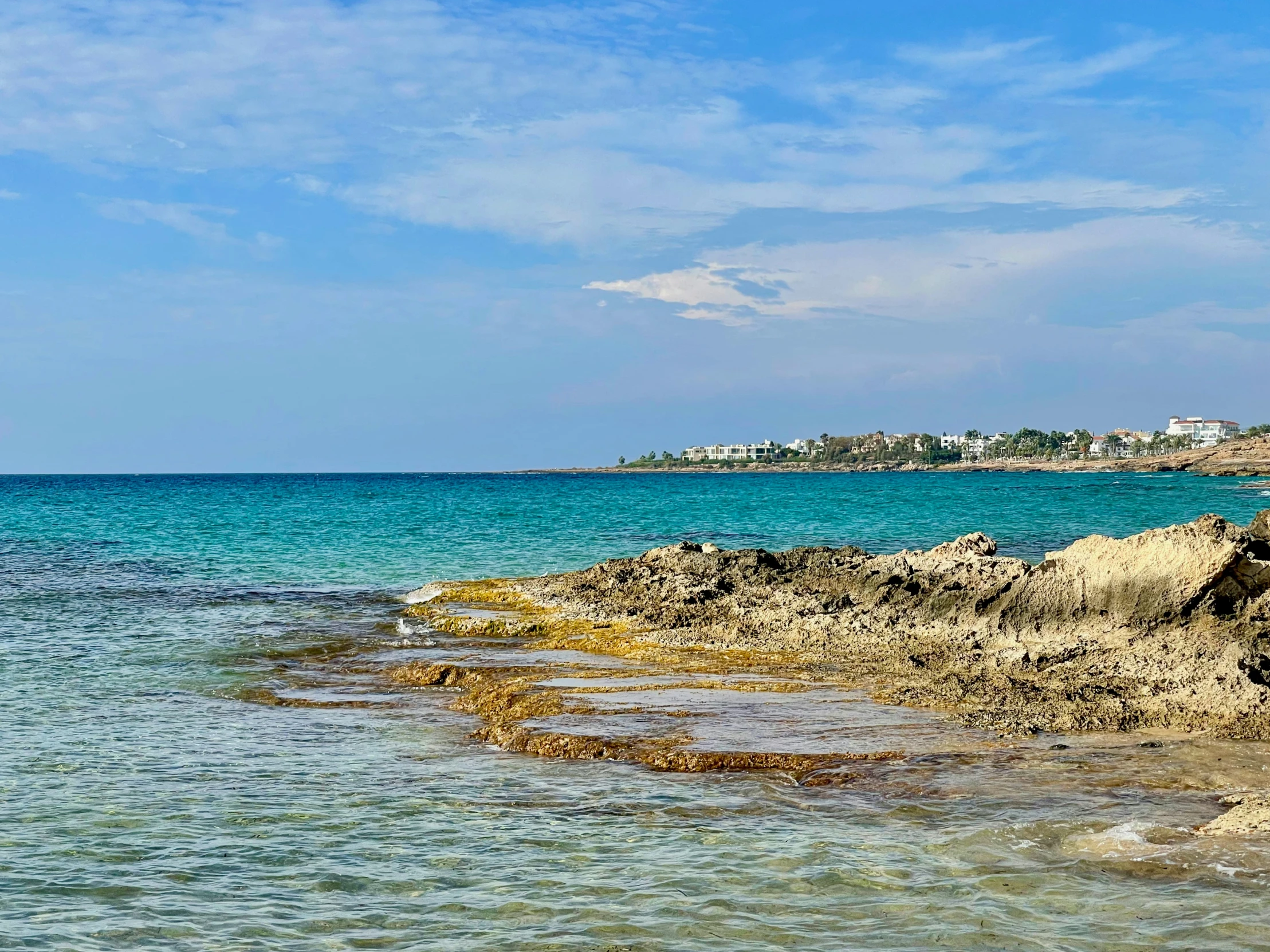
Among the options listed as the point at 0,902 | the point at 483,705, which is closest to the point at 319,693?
the point at 483,705

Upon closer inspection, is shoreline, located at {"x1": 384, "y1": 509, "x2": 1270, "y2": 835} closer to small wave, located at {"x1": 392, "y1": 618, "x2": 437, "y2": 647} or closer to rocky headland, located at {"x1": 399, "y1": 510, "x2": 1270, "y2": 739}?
rocky headland, located at {"x1": 399, "y1": 510, "x2": 1270, "y2": 739}

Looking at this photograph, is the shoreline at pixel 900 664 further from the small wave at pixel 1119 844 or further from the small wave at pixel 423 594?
the small wave at pixel 423 594

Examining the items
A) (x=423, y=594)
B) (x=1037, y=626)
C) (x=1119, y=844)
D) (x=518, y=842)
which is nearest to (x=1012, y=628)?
(x=1037, y=626)

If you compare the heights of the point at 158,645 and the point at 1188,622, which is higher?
the point at 1188,622

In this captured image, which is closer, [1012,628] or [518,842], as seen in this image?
[518,842]

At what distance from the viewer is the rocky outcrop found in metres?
10.5

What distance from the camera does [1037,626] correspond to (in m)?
13.3

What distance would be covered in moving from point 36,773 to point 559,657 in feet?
23.0

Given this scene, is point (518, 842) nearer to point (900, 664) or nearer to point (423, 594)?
point (900, 664)

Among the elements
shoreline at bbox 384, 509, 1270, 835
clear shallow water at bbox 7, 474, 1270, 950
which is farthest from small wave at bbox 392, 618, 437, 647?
clear shallow water at bbox 7, 474, 1270, 950

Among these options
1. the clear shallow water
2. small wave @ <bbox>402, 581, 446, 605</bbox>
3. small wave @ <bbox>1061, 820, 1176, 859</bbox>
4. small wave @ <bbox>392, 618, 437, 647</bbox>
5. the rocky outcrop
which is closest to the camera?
the clear shallow water

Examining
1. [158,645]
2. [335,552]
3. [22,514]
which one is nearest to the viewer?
[158,645]

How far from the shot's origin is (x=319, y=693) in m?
13.0

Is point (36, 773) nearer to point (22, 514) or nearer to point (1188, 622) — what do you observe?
point (1188, 622)
